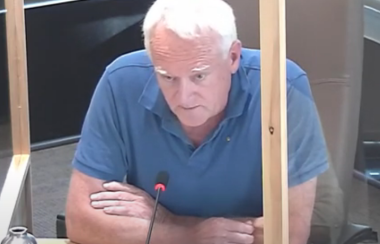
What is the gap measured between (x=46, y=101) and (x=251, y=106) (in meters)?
2.17

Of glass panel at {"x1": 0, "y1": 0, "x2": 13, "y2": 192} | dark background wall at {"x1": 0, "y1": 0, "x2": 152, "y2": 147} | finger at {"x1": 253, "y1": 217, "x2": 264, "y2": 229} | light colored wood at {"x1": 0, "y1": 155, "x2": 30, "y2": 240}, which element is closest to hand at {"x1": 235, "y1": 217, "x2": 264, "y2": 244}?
finger at {"x1": 253, "y1": 217, "x2": 264, "y2": 229}

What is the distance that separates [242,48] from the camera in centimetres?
142

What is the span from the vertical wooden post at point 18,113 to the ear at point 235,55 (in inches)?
21.6

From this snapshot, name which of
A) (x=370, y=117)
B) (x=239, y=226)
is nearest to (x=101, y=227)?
(x=239, y=226)

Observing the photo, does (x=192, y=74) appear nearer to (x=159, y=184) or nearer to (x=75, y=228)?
(x=159, y=184)

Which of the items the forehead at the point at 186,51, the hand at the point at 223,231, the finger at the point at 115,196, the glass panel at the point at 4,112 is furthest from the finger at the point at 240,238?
the glass panel at the point at 4,112

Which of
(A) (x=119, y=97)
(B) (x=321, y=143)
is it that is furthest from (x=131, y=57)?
(B) (x=321, y=143)

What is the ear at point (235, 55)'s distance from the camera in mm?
1381

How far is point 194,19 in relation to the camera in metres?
1.33

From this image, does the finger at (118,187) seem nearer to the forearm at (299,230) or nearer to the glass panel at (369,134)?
the forearm at (299,230)

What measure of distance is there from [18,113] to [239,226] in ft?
2.09

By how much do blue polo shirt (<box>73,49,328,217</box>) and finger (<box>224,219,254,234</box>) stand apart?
3 centimetres

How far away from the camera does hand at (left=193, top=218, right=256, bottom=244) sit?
4.60ft

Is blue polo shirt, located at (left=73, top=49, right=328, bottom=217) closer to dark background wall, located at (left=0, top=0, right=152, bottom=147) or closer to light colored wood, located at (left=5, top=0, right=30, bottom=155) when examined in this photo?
light colored wood, located at (left=5, top=0, right=30, bottom=155)
